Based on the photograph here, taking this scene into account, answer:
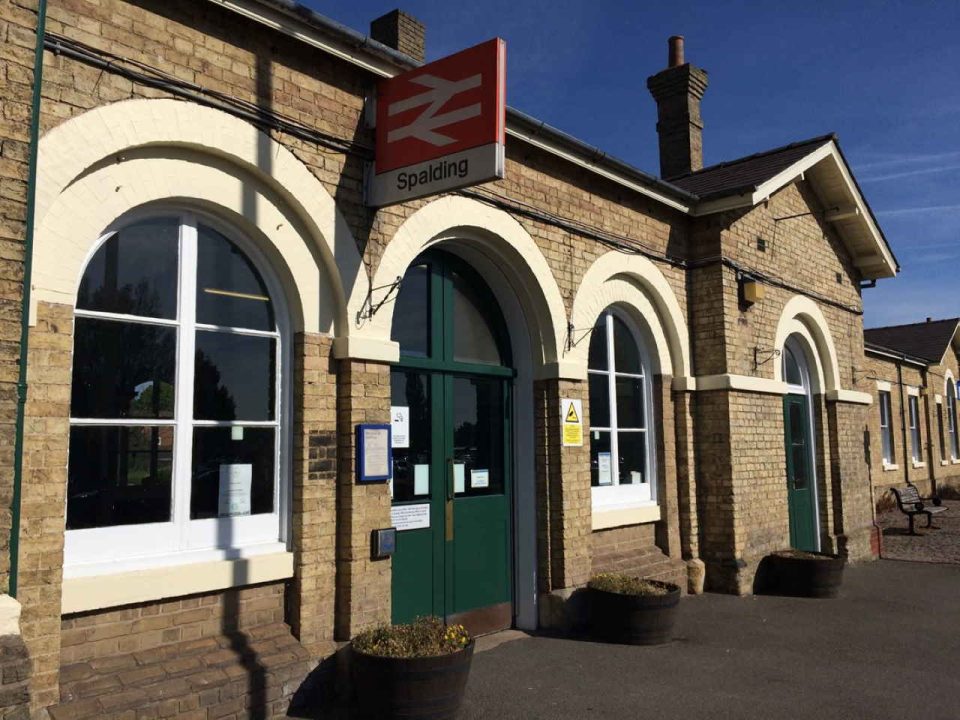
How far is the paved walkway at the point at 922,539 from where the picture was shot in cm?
1242

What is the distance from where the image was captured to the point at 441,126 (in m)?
5.48

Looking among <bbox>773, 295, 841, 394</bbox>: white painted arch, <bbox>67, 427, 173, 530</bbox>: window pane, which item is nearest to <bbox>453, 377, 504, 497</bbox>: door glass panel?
<bbox>67, 427, 173, 530</bbox>: window pane

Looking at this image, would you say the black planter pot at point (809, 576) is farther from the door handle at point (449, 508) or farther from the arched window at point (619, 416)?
the door handle at point (449, 508)

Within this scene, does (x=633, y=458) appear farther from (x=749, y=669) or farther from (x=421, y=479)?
(x=421, y=479)

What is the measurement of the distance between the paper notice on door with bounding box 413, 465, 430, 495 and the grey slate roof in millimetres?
4927

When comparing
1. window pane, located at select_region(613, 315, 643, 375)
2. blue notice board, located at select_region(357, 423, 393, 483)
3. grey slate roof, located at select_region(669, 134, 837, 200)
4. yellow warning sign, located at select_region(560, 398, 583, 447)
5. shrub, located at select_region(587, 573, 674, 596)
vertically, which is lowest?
shrub, located at select_region(587, 573, 674, 596)

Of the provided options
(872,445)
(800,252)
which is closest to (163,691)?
(800,252)

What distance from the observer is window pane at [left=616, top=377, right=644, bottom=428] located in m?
8.67

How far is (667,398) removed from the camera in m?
9.04

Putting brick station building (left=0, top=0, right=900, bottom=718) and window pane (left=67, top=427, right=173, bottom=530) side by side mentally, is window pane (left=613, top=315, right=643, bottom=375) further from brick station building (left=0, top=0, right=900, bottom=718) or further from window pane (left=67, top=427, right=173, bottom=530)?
window pane (left=67, top=427, right=173, bottom=530)

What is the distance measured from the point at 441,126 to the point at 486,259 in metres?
1.93

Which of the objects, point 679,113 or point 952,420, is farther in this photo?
point 952,420

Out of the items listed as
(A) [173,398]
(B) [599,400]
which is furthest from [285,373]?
(B) [599,400]

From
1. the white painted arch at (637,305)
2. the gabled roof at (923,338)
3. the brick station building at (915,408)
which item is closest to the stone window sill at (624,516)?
the white painted arch at (637,305)
